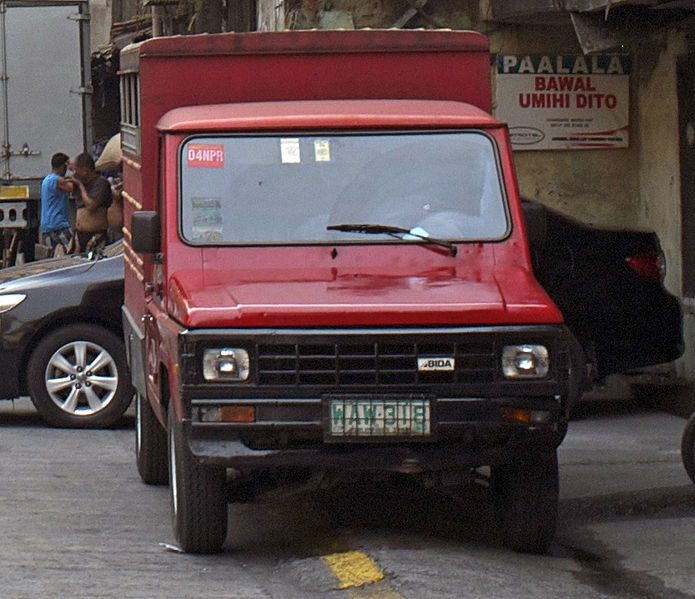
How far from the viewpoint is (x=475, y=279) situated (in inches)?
291

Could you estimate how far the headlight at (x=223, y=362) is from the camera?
6.85 meters

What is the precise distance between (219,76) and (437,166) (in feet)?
4.44

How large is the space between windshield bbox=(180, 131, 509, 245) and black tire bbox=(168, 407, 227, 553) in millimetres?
993

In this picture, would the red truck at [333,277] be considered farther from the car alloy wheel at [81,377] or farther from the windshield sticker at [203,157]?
the car alloy wheel at [81,377]

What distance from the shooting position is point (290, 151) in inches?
311

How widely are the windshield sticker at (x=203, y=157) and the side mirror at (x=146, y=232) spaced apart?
0.31 metres

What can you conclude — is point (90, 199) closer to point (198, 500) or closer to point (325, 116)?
point (325, 116)

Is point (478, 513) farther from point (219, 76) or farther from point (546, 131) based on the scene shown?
point (546, 131)

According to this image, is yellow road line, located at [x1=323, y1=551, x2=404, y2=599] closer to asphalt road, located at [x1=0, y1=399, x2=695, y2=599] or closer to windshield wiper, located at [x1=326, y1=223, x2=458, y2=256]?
asphalt road, located at [x1=0, y1=399, x2=695, y2=599]

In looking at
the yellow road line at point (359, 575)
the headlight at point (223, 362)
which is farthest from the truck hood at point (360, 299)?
the yellow road line at point (359, 575)

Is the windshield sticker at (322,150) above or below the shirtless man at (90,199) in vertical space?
above

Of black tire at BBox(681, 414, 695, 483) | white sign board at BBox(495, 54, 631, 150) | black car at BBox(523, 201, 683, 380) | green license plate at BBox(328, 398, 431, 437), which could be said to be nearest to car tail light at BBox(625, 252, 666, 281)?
black car at BBox(523, 201, 683, 380)

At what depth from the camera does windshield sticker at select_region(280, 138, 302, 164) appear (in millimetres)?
7879

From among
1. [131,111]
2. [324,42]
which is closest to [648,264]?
[324,42]
